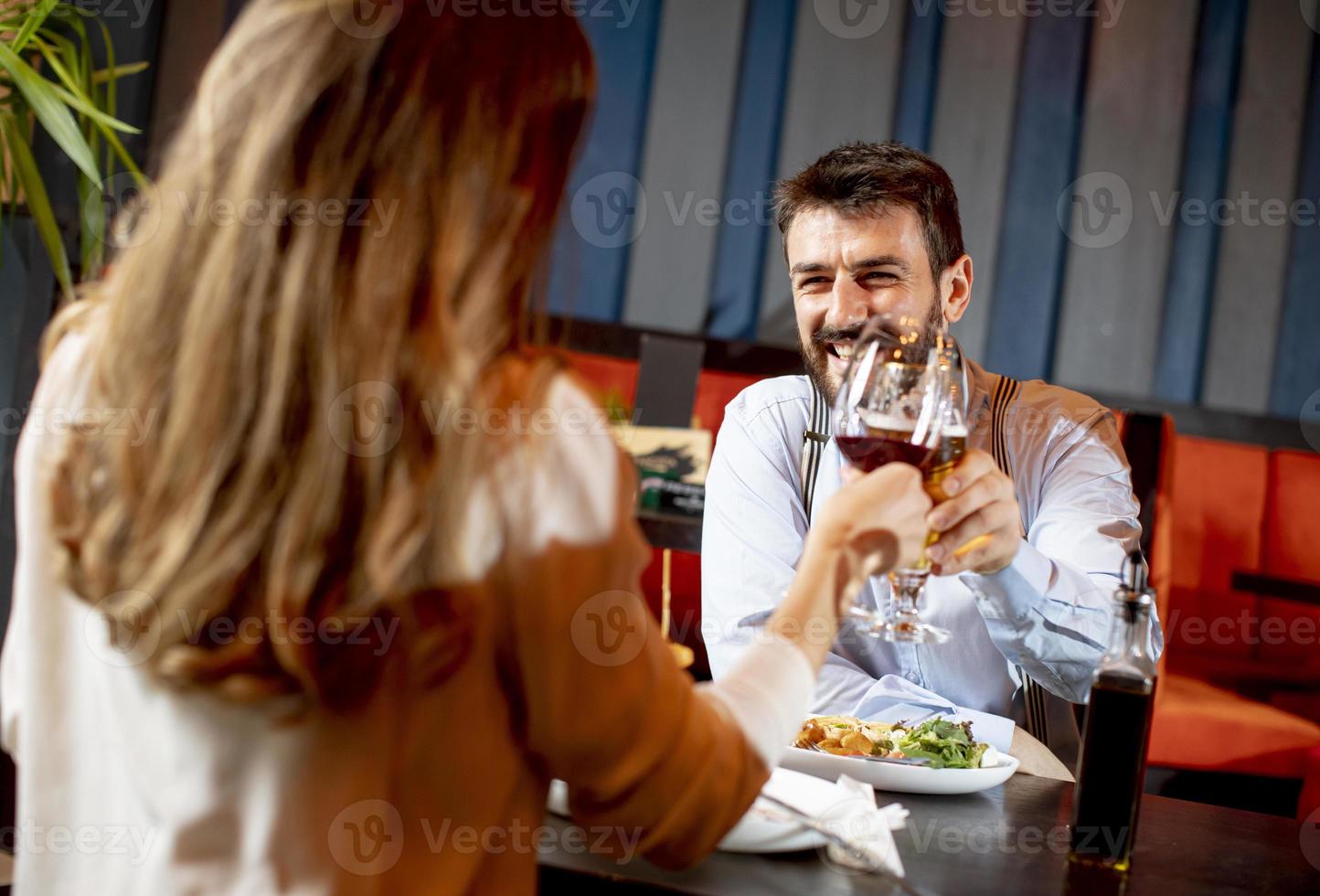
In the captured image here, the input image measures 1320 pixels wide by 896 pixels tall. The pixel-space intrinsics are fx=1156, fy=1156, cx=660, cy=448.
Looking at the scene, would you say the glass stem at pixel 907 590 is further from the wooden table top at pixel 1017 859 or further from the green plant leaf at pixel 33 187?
the green plant leaf at pixel 33 187

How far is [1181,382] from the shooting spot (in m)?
3.93

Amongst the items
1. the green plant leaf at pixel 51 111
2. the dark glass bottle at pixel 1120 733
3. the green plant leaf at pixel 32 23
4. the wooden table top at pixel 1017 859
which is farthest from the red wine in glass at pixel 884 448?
the green plant leaf at pixel 32 23

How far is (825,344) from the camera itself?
2.07 metres

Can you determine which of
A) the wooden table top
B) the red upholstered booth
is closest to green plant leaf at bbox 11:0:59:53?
the wooden table top

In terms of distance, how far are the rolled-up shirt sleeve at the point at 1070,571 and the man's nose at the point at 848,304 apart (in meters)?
0.40

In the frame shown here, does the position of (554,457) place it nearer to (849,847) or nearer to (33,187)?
(849,847)

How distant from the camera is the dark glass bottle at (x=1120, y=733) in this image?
40.5 inches

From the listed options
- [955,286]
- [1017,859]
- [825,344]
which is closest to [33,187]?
[825,344]

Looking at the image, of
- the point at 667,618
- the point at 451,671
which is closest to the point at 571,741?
the point at 451,671

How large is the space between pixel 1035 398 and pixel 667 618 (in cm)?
155

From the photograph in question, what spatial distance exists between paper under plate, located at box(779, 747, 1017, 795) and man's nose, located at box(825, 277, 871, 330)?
102 centimetres

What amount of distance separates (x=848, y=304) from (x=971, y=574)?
2.14 feet

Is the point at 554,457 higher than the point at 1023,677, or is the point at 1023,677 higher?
the point at 554,457

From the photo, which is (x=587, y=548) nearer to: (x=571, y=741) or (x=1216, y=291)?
(x=571, y=741)
